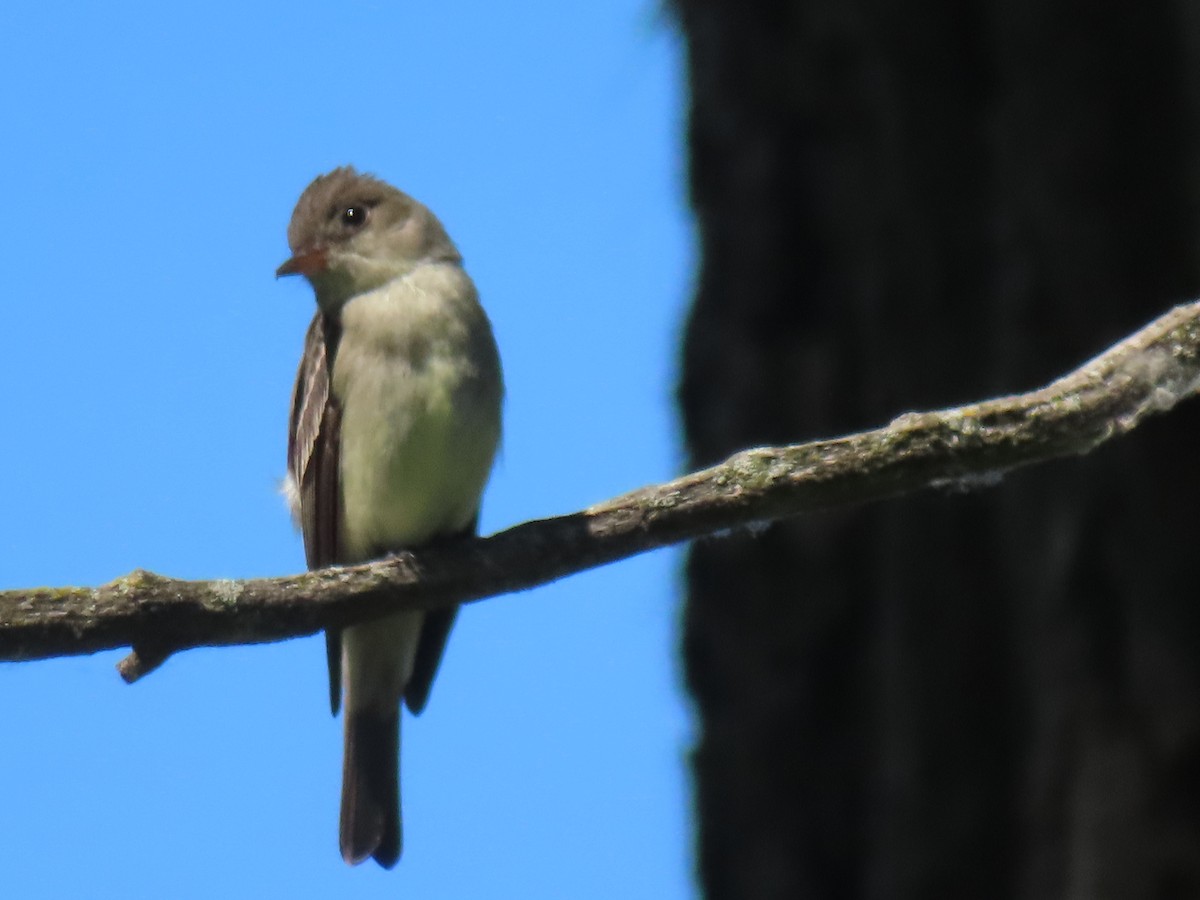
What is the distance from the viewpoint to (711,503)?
119 inches

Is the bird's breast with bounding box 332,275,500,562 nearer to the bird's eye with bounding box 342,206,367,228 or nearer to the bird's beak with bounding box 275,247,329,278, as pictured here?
the bird's beak with bounding box 275,247,329,278

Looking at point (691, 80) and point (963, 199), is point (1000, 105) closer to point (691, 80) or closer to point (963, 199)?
point (963, 199)

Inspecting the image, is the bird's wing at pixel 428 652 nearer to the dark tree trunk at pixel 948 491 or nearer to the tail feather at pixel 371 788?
the tail feather at pixel 371 788

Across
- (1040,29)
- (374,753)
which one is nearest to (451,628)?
(374,753)

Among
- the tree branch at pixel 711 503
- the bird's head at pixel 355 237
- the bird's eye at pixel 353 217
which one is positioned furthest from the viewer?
the bird's eye at pixel 353 217

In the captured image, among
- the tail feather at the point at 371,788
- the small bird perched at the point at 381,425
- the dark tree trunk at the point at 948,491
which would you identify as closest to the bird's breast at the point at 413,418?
the small bird perched at the point at 381,425

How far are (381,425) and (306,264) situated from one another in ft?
2.20

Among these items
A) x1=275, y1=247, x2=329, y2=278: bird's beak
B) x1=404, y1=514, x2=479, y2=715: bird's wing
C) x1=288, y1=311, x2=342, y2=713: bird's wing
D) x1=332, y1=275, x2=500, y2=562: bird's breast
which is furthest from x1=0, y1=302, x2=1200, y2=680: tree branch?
x1=275, y1=247, x2=329, y2=278: bird's beak

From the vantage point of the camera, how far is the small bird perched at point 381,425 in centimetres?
419

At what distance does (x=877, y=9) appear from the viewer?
4.09 metres

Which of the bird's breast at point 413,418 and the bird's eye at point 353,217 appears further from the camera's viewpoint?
the bird's eye at point 353,217

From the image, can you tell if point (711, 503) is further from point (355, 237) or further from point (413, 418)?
point (355, 237)

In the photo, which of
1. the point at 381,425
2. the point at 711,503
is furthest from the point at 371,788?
the point at 711,503

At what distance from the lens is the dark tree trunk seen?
3.25 metres
